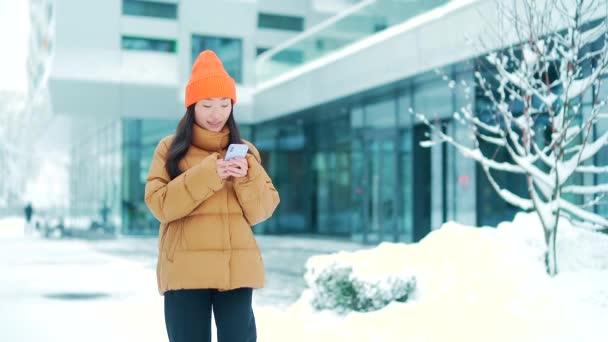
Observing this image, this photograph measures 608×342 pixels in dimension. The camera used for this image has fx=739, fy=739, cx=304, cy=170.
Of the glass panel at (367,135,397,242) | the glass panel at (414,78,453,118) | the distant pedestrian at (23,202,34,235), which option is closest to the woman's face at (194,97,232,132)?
the glass panel at (414,78,453,118)

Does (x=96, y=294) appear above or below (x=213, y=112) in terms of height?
below

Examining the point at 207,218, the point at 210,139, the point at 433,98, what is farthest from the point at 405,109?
the point at 207,218

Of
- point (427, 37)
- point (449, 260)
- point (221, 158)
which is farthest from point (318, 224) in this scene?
point (221, 158)

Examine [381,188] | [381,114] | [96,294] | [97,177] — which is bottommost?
[96,294]

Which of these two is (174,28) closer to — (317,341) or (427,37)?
(427,37)

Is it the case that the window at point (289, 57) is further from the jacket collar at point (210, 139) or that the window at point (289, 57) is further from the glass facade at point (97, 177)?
the jacket collar at point (210, 139)

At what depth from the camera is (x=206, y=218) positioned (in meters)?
3.03

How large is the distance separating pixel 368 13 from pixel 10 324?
11084mm

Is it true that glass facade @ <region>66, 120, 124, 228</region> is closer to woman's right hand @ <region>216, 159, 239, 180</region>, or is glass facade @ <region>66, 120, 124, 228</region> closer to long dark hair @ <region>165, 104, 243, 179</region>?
long dark hair @ <region>165, 104, 243, 179</region>

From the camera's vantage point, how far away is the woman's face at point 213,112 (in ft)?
10.2

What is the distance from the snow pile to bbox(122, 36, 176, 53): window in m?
18.7

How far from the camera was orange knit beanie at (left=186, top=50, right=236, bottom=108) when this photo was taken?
10.1 ft

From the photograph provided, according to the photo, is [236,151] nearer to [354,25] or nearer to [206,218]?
[206,218]

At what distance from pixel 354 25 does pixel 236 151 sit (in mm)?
14642
